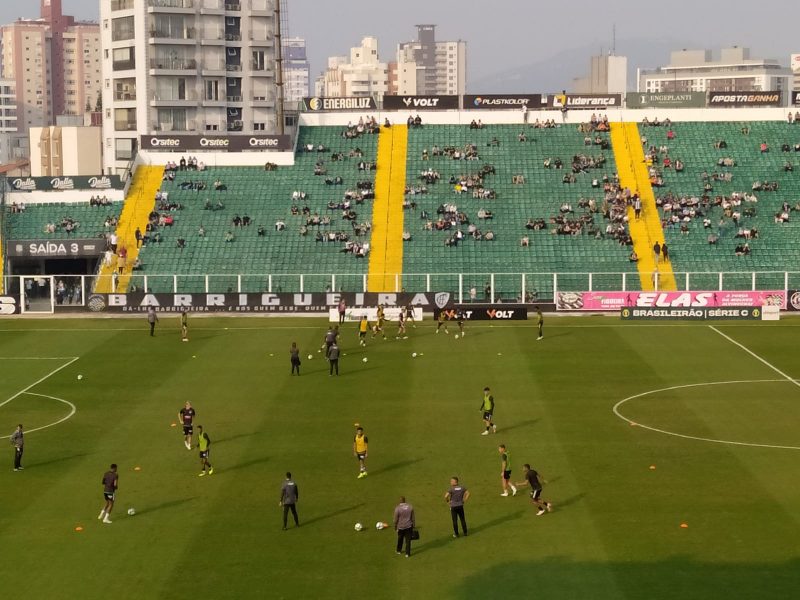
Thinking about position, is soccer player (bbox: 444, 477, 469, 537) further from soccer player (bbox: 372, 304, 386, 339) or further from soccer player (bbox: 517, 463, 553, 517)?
soccer player (bbox: 372, 304, 386, 339)

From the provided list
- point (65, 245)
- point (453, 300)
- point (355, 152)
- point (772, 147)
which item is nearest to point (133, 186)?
point (65, 245)

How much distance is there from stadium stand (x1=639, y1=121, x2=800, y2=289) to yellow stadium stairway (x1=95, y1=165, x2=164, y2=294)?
3547cm

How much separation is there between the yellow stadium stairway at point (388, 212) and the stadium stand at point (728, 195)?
1814 centimetres

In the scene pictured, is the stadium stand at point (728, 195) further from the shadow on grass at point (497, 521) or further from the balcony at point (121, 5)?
the balcony at point (121, 5)

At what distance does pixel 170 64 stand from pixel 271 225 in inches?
1819

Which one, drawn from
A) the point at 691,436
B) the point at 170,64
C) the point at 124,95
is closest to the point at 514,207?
the point at 691,436

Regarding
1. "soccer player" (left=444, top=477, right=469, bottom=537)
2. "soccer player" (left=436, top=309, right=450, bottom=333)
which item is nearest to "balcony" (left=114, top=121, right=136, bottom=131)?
"soccer player" (left=436, top=309, right=450, bottom=333)

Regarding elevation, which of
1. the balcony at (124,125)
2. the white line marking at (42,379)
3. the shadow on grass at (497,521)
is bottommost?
the shadow on grass at (497,521)

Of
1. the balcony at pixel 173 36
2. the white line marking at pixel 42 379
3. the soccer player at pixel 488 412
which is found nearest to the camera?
the soccer player at pixel 488 412

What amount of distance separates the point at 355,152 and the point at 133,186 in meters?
17.3

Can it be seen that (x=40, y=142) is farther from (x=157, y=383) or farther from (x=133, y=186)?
(x=157, y=383)

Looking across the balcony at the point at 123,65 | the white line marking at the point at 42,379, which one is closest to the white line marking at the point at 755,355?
the white line marking at the point at 42,379

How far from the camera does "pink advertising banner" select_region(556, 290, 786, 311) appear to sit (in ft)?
226

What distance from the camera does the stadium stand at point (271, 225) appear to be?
76.1 meters
